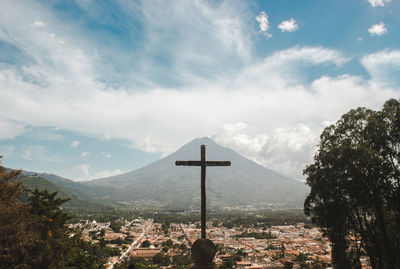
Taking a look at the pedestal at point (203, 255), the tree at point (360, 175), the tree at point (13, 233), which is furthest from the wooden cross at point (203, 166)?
the tree at point (13, 233)

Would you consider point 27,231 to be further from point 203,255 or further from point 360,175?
point 360,175

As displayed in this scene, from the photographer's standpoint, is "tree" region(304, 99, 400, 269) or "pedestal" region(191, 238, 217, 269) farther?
"tree" region(304, 99, 400, 269)

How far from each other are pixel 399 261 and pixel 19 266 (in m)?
13.7

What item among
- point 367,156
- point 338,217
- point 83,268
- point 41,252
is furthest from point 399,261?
point 83,268

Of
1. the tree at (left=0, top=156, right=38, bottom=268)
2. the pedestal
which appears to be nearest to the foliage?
the tree at (left=0, top=156, right=38, bottom=268)

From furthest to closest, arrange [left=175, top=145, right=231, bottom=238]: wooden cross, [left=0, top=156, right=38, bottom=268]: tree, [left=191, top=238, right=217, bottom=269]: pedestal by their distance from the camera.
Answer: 1. [left=0, top=156, right=38, bottom=268]: tree
2. [left=175, top=145, right=231, bottom=238]: wooden cross
3. [left=191, top=238, right=217, bottom=269]: pedestal

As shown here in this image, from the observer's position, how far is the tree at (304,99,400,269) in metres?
9.95

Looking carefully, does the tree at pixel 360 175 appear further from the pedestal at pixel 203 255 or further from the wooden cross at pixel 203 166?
the pedestal at pixel 203 255

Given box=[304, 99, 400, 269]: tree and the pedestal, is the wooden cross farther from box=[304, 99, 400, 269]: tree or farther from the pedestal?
box=[304, 99, 400, 269]: tree

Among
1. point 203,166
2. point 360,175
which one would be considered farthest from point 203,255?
point 360,175

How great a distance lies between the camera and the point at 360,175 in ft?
32.9

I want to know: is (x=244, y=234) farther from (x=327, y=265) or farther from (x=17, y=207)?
(x=17, y=207)

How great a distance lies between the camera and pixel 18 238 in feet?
30.8

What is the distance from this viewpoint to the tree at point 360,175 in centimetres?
995
